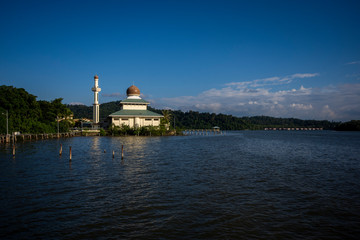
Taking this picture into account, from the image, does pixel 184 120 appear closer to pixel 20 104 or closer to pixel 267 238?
pixel 20 104

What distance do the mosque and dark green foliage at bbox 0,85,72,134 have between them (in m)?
16.6

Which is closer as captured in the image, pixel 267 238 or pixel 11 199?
pixel 267 238

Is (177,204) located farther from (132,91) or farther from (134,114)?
(132,91)

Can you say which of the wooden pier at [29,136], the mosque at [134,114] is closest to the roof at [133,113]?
the mosque at [134,114]

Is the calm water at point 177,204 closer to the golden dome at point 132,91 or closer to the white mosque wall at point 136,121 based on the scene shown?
the white mosque wall at point 136,121

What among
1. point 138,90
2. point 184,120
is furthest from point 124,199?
point 184,120

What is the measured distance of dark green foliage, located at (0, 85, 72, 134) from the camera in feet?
186

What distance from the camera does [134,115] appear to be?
245 feet

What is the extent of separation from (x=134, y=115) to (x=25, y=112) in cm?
2684

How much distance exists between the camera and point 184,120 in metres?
192

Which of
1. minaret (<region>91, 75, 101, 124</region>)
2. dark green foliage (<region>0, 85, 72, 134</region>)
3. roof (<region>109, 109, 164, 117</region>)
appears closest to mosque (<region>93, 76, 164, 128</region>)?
roof (<region>109, 109, 164, 117</region>)

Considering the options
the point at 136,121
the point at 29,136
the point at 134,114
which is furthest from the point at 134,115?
the point at 29,136

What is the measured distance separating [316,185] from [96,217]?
14.5 meters

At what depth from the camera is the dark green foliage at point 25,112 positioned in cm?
5666
